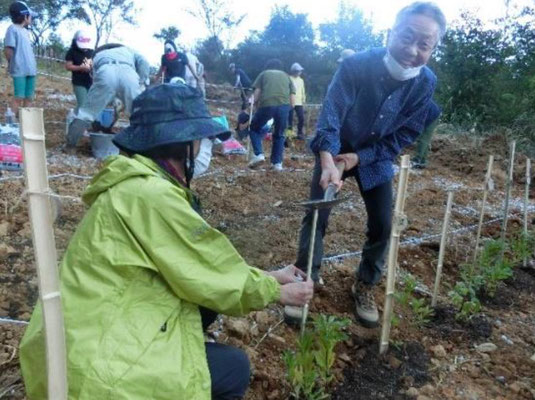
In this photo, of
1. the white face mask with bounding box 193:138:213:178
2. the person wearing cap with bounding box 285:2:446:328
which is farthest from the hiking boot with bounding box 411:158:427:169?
the white face mask with bounding box 193:138:213:178

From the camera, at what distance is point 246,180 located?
5859 mm

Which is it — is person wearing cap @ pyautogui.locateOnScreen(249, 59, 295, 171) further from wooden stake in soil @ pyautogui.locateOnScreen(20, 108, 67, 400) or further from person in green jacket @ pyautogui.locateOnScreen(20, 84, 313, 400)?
wooden stake in soil @ pyautogui.locateOnScreen(20, 108, 67, 400)

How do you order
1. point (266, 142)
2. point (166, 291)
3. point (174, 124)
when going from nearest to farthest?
point (166, 291)
point (174, 124)
point (266, 142)

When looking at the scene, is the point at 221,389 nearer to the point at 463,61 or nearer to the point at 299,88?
the point at 299,88

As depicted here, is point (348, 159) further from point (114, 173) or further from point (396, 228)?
point (114, 173)

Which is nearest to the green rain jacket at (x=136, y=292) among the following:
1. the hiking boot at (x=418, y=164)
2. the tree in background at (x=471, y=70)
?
the hiking boot at (x=418, y=164)

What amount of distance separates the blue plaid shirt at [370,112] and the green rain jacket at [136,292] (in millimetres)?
1130

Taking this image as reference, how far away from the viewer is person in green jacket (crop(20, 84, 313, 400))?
4.09ft

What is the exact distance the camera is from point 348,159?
2.43 metres

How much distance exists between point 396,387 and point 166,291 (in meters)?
1.40

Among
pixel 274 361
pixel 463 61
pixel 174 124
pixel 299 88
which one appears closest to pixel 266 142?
pixel 299 88

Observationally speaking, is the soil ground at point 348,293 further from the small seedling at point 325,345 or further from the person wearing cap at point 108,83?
the person wearing cap at point 108,83

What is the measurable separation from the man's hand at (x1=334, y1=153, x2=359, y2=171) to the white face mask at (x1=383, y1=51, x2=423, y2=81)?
43 centimetres

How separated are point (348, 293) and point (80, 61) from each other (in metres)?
A: 4.84
